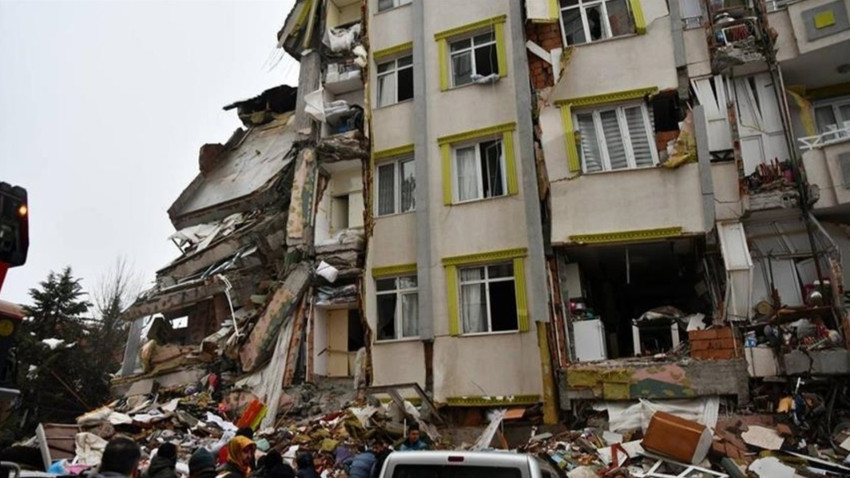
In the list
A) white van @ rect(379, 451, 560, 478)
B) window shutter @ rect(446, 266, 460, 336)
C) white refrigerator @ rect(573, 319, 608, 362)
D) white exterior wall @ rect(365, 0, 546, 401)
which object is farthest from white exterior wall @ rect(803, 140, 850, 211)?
white van @ rect(379, 451, 560, 478)

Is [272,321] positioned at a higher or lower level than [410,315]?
higher

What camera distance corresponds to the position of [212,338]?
1686 centimetres

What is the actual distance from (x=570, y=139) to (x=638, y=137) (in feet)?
4.91

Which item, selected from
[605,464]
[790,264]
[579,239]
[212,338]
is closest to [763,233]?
[790,264]

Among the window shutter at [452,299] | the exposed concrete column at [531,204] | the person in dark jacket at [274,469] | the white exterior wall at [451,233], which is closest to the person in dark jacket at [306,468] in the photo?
the person in dark jacket at [274,469]

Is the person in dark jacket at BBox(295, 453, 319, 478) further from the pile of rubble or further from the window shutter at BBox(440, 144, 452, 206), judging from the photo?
the window shutter at BBox(440, 144, 452, 206)

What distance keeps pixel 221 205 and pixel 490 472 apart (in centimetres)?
1968

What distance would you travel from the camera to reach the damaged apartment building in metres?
11.8

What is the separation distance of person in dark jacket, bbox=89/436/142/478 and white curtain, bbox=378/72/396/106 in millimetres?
14063

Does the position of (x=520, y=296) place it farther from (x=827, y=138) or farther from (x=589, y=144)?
(x=827, y=138)

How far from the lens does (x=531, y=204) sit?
13242 millimetres

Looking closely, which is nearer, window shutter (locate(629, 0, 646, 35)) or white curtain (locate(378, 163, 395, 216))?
window shutter (locate(629, 0, 646, 35))

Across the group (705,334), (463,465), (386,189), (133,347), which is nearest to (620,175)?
(705,334)

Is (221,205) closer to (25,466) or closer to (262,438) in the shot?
(262,438)
